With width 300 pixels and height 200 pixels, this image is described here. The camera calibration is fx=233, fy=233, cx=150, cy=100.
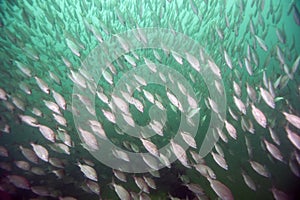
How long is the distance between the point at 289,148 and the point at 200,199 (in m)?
10.1

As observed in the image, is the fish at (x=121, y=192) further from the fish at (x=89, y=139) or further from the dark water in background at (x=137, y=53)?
the dark water in background at (x=137, y=53)

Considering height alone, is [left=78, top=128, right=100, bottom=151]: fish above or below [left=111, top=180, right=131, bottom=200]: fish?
above

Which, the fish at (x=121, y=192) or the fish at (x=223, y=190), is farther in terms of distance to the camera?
the fish at (x=121, y=192)

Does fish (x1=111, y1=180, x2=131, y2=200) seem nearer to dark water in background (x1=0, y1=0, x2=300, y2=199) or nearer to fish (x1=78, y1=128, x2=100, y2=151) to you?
fish (x1=78, y1=128, x2=100, y2=151)

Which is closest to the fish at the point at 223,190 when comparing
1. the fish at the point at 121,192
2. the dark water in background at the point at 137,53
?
the fish at the point at 121,192

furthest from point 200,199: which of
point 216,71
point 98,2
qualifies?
point 98,2

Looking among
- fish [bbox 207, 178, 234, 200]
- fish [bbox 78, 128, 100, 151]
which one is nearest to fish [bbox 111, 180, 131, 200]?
fish [bbox 78, 128, 100, 151]

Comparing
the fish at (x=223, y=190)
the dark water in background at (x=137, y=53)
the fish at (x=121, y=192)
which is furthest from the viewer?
the dark water in background at (x=137, y=53)

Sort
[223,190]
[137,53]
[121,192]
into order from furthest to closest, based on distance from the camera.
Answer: [137,53]
[121,192]
[223,190]

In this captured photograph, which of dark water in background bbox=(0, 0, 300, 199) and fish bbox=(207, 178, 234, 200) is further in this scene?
dark water in background bbox=(0, 0, 300, 199)

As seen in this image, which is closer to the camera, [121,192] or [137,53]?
[121,192]

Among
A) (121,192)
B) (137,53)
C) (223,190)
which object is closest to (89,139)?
(121,192)

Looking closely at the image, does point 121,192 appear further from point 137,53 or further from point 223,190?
point 137,53

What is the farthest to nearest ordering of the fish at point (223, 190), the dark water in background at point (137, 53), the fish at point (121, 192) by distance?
the dark water in background at point (137, 53) → the fish at point (121, 192) → the fish at point (223, 190)
